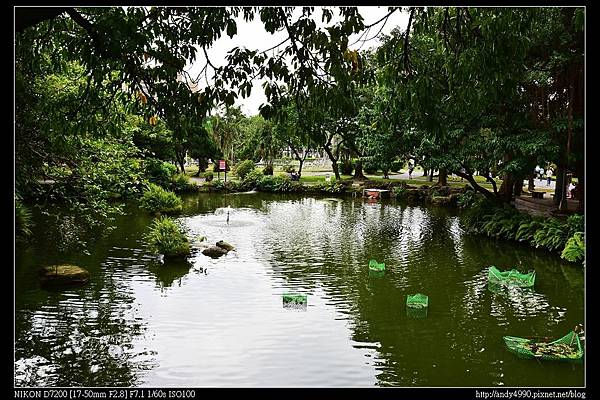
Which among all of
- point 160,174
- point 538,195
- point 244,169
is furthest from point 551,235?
point 244,169

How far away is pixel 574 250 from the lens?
13.0 m

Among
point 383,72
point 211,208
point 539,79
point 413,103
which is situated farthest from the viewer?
point 211,208

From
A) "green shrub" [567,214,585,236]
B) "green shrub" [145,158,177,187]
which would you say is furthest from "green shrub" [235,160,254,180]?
"green shrub" [567,214,585,236]

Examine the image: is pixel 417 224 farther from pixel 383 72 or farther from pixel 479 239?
pixel 383 72

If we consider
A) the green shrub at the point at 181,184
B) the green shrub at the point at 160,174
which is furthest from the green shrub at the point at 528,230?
the green shrub at the point at 181,184

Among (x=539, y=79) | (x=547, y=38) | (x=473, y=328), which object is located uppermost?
(x=547, y=38)

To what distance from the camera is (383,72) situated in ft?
16.7

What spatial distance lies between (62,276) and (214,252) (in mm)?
4039

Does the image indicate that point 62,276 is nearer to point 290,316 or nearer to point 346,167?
point 290,316

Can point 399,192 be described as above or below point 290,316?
above

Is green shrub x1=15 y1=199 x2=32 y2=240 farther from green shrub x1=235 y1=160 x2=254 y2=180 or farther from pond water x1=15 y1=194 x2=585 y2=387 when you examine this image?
green shrub x1=235 y1=160 x2=254 y2=180

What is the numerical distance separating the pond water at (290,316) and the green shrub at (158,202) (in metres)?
4.89
